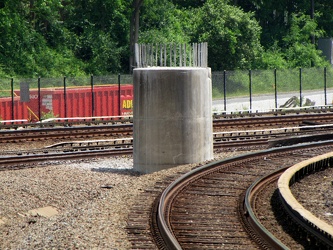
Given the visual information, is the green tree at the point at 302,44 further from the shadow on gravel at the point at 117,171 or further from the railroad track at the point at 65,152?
the shadow on gravel at the point at 117,171

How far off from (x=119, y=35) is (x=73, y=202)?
3697 centimetres

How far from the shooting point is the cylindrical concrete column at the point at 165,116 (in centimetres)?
2330

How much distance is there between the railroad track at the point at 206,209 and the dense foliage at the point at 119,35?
980 inches

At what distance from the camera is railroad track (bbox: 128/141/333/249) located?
539 inches

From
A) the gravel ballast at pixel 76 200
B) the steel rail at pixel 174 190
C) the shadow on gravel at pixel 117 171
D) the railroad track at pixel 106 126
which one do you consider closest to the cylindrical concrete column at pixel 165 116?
the shadow on gravel at pixel 117 171

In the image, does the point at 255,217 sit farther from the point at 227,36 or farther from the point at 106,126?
the point at 227,36

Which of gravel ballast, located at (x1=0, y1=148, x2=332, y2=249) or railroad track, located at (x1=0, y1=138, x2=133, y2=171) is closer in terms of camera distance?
gravel ballast, located at (x1=0, y1=148, x2=332, y2=249)

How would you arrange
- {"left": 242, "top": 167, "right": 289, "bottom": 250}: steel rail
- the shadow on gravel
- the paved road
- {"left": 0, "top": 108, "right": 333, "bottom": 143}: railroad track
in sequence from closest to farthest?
1. {"left": 242, "top": 167, "right": 289, "bottom": 250}: steel rail
2. the shadow on gravel
3. {"left": 0, "top": 108, "right": 333, "bottom": 143}: railroad track
4. the paved road

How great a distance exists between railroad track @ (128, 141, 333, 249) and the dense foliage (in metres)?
24.9

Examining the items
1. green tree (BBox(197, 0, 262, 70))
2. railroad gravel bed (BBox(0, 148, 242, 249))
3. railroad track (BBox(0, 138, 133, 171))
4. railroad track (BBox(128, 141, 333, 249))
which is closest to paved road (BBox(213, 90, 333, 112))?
green tree (BBox(197, 0, 262, 70))

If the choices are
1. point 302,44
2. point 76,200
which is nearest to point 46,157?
point 76,200

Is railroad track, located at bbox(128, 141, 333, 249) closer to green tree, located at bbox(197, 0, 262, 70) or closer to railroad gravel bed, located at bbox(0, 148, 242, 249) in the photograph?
railroad gravel bed, located at bbox(0, 148, 242, 249)

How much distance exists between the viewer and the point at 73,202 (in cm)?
1903

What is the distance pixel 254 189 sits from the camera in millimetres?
18375
